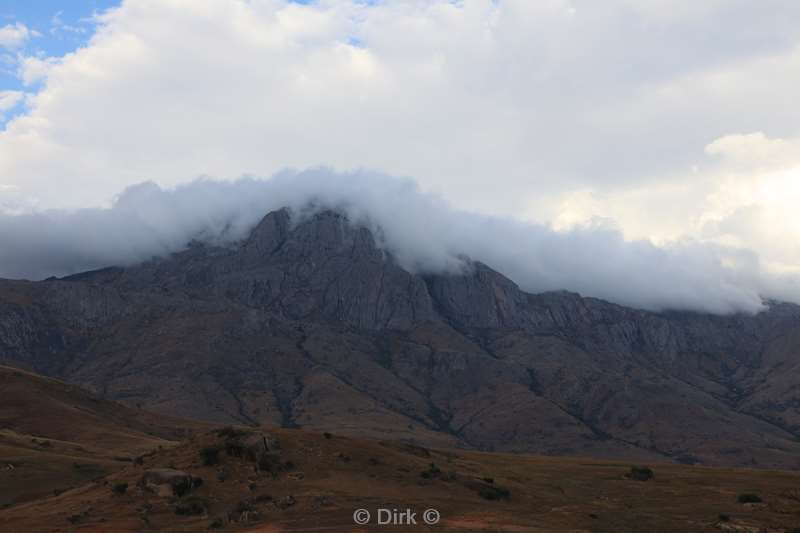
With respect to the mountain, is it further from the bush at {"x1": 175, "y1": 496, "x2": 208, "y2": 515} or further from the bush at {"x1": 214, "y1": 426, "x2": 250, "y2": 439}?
the bush at {"x1": 175, "y1": 496, "x2": 208, "y2": 515}

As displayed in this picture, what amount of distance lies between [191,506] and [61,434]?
7918 cm

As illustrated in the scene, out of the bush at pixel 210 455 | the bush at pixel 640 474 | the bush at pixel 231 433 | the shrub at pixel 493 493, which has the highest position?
the bush at pixel 231 433

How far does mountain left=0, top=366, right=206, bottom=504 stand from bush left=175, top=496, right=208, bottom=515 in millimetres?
25451

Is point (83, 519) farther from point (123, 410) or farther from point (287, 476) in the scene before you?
point (123, 410)

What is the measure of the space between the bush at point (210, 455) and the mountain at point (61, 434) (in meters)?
21.2

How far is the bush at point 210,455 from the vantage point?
55.5 meters

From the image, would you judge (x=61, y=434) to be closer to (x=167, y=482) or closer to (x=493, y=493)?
(x=167, y=482)

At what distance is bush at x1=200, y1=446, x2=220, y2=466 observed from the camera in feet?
182

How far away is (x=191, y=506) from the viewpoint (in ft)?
157

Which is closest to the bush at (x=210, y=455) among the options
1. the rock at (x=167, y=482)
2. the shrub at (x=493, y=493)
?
the rock at (x=167, y=482)

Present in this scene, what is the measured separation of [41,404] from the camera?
5022 inches

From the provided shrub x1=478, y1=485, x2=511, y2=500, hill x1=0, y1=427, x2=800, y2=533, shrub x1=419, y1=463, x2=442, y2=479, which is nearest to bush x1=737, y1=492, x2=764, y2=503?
hill x1=0, y1=427, x2=800, y2=533

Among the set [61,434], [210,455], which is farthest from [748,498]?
[61,434]

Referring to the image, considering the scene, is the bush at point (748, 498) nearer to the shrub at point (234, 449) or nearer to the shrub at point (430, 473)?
the shrub at point (430, 473)
